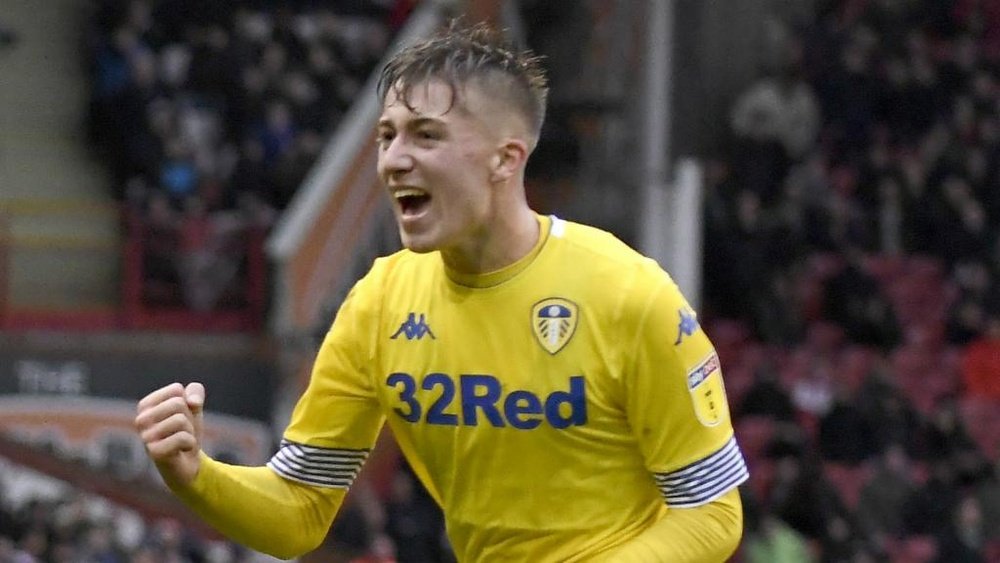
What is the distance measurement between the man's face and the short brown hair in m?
0.03

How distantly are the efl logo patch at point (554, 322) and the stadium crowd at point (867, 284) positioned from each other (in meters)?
7.65

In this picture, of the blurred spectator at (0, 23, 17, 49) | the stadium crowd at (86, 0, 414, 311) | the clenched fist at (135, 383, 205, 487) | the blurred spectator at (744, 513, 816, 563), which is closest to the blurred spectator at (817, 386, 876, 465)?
the blurred spectator at (744, 513, 816, 563)

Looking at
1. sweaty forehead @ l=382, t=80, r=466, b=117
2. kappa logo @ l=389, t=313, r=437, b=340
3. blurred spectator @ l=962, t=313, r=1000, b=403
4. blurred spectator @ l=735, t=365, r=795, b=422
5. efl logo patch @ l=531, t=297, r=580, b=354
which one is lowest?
blurred spectator @ l=962, t=313, r=1000, b=403

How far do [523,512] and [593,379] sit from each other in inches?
13.5

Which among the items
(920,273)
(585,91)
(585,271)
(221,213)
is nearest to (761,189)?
(920,273)

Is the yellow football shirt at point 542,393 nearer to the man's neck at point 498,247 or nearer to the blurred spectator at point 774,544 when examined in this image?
the man's neck at point 498,247

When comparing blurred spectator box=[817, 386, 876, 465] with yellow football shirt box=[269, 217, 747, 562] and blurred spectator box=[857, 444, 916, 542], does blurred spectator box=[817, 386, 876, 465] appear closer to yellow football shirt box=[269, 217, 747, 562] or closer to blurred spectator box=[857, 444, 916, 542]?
blurred spectator box=[857, 444, 916, 542]

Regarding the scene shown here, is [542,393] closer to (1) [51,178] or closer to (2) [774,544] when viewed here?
(2) [774,544]

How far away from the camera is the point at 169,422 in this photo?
4238mm

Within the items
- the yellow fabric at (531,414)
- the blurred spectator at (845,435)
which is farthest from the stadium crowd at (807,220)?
the yellow fabric at (531,414)

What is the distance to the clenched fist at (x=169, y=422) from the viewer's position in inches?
166

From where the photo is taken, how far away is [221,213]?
49.1ft

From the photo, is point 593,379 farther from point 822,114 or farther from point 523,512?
point 822,114

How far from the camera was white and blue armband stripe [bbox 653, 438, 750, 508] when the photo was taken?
170 inches
